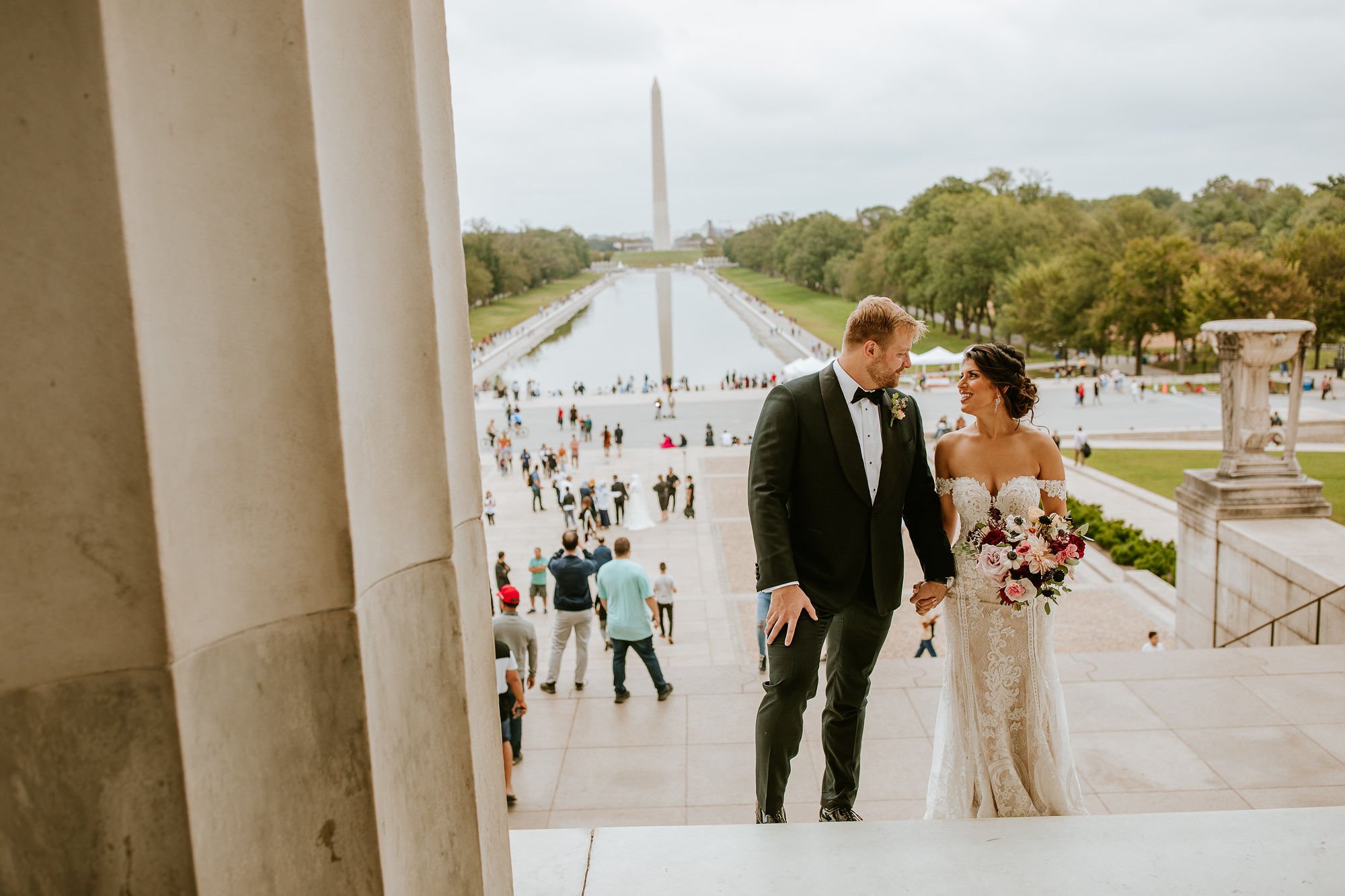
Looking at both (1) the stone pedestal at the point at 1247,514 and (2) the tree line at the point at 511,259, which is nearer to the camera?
(1) the stone pedestal at the point at 1247,514

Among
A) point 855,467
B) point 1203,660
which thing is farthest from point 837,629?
point 1203,660

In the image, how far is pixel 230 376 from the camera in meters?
1.88

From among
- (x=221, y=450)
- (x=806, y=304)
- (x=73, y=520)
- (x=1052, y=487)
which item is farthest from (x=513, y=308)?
(x=73, y=520)

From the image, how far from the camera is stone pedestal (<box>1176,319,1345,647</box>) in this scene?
9570 mm

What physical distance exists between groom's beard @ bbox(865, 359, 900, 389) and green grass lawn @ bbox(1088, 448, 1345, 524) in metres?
19.9

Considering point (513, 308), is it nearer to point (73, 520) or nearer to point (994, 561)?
point (994, 561)

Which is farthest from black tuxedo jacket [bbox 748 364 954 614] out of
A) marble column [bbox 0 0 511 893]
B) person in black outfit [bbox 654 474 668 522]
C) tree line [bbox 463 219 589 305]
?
tree line [bbox 463 219 589 305]

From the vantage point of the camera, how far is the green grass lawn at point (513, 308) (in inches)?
3863

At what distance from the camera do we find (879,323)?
138 inches

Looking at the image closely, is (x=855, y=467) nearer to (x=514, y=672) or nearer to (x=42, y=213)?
(x=42, y=213)

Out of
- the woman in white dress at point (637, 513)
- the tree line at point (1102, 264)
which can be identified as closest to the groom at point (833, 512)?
the woman in white dress at point (637, 513)

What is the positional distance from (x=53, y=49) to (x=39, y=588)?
86 centimetres

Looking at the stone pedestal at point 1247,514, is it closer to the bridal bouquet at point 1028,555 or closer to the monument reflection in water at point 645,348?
the bridal bouquet at point 1028,555

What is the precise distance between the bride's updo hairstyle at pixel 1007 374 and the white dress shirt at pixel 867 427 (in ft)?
1.95
